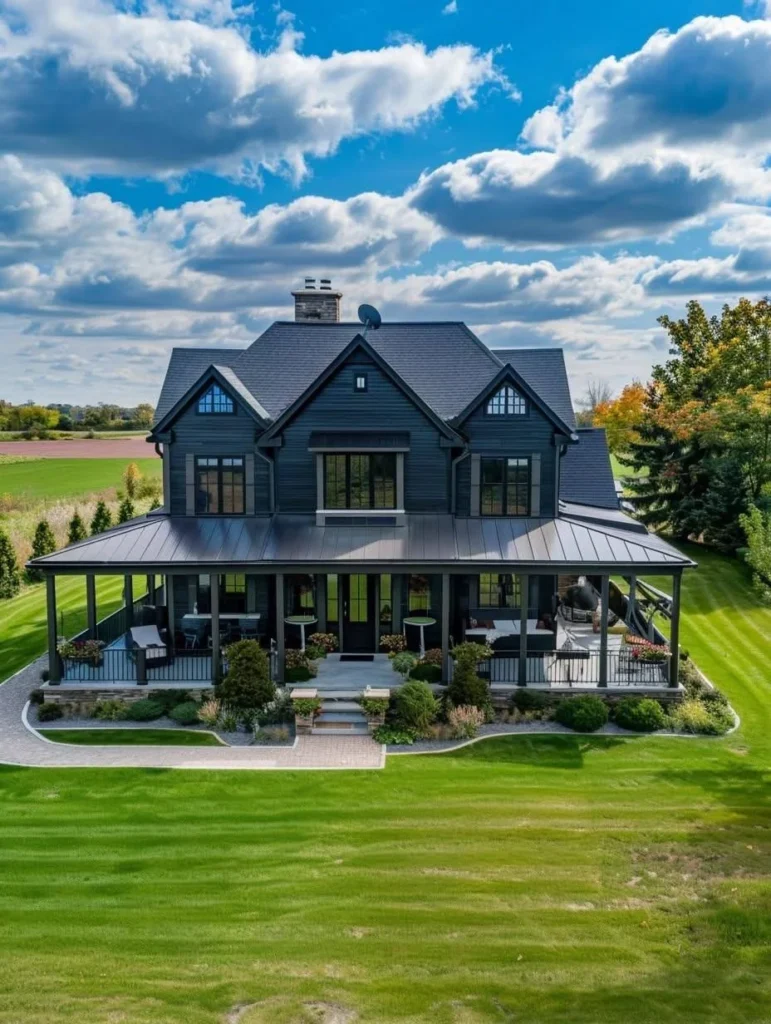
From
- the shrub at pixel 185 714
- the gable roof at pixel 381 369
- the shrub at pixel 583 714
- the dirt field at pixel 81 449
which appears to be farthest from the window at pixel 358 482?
the dirt field at pixel 81 449

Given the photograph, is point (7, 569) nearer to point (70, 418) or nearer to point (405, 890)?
point (405, 890)

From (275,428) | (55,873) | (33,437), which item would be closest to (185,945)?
(55,873)

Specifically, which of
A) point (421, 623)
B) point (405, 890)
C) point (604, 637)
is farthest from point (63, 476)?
point (405, 890)

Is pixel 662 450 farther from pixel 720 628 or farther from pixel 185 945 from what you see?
pixel 185 945

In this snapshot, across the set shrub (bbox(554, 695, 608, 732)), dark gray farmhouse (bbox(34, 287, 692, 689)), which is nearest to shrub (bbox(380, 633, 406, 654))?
dark gray farmhouse (bbox(34, 287, 692, 689))

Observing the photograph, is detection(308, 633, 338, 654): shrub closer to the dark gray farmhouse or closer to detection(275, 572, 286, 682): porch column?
the dark gray farmhouse
